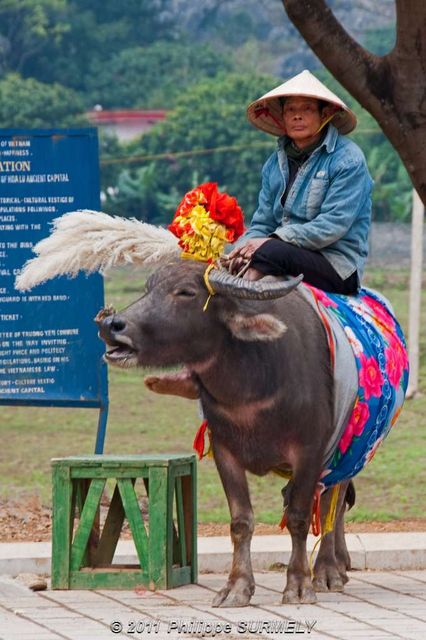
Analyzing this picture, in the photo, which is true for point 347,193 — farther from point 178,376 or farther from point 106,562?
point 106,562

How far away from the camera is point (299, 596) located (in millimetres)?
6633

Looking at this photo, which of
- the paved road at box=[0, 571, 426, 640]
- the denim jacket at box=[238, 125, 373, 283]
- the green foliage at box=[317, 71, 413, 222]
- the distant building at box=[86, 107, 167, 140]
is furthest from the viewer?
the distant building at box=[86, 107, 167, 140]

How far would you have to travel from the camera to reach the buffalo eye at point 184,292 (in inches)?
255

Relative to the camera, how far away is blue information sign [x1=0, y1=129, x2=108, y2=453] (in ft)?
27.8

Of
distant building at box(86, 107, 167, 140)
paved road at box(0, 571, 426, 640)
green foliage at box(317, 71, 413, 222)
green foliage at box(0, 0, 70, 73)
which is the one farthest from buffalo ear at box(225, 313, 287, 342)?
green foliage at box(0, 0, 70, 73)

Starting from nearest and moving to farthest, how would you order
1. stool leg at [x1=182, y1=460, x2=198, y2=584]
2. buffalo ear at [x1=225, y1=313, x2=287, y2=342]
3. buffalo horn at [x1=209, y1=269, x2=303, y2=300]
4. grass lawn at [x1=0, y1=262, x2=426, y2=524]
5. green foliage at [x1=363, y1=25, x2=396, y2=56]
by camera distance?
1. buffalo horn at [x1=209, y1=269, x2=303, y2=300]
2. buffalo ear at [x1=225, y1=313, x2=287, y2=342]
3. stool leg at [x1=182, y1=460, x2=198, y2=584]
4. grass lawn at [x1=0, y1=262, x2=426, y2=524]
5. green foliage at [x1=363, y1=25, x2=396, y2=56]

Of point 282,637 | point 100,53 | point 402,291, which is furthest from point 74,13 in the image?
point 282,637

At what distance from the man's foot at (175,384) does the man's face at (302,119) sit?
1.27 m

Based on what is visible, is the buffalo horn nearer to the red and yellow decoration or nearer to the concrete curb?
the red and yellow decoration

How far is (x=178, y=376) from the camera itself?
22.6 feet

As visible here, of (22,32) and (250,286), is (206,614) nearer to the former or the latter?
(250,286)

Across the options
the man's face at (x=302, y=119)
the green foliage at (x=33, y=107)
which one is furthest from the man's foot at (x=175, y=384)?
the green foliage at (x=33, y=107)

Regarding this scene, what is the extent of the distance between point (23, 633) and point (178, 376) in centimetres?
155

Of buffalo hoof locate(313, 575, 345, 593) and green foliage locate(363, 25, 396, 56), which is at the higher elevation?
green foliage locate(363, 25, 396, 56)
